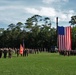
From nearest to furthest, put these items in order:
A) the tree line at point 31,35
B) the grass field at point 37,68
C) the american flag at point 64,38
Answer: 1. the grass field at point 37,68
2. the american flag at point 64,38
3. the tree line at point 31,35

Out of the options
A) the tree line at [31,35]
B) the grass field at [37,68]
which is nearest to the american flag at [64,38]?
the grass field at [37,68]

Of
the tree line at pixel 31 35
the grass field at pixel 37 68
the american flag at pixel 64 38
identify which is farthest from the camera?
the tree line at pixel 31 35

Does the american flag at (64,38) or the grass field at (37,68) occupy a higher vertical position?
the american flag at (64,38)

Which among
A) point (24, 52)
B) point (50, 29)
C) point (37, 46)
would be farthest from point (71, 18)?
point (24, 52)

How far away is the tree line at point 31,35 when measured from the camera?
482 ft

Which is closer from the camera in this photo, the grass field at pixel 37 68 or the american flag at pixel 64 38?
the grass field at pixel 37 68

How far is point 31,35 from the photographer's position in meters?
154

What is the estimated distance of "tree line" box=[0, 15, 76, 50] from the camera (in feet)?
482

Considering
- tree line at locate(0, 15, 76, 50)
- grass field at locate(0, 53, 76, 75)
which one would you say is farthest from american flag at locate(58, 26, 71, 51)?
tree line at locate(0, 15, 76, 50)

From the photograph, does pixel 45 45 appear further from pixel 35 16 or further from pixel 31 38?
pixel 35 16

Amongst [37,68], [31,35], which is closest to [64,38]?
[37,68]

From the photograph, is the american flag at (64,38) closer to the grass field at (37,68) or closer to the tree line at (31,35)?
the grass field at (37,68)

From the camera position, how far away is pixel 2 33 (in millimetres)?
179750

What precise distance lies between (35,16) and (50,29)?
18.0 meters
